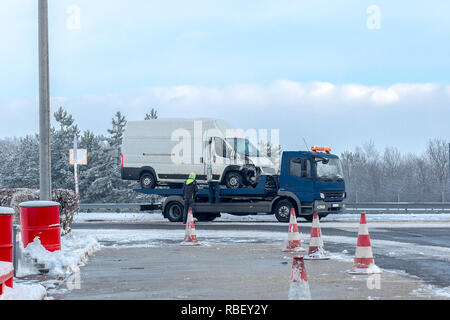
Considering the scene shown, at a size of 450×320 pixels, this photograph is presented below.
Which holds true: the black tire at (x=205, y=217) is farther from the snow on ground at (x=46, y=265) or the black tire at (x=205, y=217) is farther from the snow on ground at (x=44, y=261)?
the snow on ground at (x=44, y=261)

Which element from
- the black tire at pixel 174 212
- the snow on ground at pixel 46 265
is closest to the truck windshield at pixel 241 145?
the black tire at pixel 174 212

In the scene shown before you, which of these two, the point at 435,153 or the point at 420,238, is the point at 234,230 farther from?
the point at 435,153

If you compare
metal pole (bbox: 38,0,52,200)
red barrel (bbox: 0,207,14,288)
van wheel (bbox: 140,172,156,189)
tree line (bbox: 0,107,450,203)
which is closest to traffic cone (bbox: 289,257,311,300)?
red barrel (bbox: 0,207,14,288)

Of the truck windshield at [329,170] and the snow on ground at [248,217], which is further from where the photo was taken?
the snow on ground at [248,217]

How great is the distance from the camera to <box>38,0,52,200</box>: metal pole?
42.4ft

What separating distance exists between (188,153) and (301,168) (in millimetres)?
4397

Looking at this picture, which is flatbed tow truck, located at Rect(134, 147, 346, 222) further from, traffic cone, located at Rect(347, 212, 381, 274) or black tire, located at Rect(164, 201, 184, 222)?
traffic cone, located at Rect(347, 212, 381, 274)

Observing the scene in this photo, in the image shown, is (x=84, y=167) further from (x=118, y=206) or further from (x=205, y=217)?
(x=205, y=217)

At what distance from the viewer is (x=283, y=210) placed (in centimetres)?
2669

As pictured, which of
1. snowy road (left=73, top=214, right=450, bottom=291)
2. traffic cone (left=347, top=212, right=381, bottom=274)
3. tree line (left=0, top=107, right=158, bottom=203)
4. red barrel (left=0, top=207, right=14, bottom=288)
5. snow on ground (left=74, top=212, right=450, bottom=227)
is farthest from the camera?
tree line (left=0, top=107, right=158, bottom=203)

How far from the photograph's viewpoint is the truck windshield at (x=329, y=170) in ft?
87.9

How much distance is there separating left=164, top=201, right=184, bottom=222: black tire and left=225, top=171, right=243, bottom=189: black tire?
2.21m

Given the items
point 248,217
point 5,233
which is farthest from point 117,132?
point 5,233
